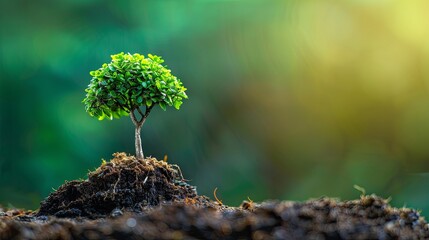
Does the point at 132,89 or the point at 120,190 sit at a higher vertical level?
the point at 132,89

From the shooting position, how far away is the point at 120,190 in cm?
394

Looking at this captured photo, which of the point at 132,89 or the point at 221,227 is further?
the point at 132,89

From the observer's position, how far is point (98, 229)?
2.64 metres

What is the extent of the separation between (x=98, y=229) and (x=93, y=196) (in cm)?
134

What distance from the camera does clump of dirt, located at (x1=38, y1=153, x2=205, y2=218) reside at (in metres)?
3.89

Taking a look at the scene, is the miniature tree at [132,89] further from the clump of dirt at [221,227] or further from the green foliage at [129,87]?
the clump of dirt at [221,227]

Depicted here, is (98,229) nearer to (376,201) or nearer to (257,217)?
(257,217)

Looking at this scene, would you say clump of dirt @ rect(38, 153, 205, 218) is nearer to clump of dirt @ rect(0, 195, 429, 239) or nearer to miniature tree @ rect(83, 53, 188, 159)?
miniature tree @ rect(83, 53, 188, 159)

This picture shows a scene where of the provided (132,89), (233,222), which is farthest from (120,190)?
(233,222)

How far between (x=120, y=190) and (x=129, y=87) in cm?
70

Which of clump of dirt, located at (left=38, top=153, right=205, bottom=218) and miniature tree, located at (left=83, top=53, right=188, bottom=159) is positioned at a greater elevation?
miniature tree, located at (left=83, top=53, right=188, bottom=159)

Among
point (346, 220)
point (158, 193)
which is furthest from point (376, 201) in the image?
point (158, 193)

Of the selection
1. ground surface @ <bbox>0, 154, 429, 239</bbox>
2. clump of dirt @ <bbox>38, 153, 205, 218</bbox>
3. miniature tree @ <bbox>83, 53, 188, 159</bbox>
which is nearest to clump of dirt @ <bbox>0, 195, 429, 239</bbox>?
ground surface @ <bbox>0, 154, 429, 239</bbox>

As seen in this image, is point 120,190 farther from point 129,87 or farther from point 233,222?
point 233,222
